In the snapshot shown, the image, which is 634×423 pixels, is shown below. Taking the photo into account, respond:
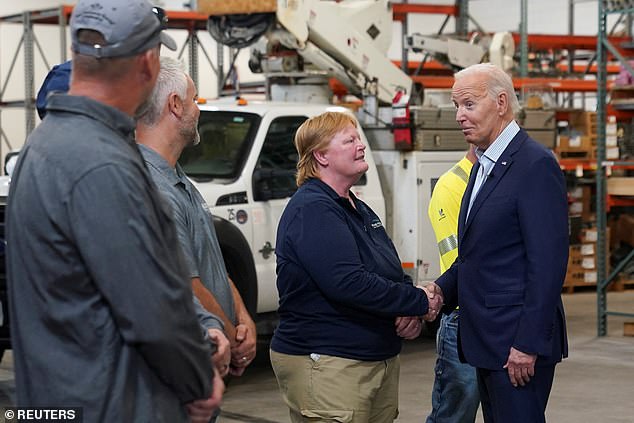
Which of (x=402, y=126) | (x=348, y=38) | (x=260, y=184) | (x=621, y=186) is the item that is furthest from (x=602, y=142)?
(x=260, y=184)

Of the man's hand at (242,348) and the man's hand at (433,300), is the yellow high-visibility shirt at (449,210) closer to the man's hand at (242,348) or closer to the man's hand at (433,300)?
the man's hand at (433,300)

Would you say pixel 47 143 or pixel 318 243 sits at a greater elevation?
pixel 47 143

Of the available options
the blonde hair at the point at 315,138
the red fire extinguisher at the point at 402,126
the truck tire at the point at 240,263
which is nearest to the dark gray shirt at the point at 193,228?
the blonde hair at the point at 315,138

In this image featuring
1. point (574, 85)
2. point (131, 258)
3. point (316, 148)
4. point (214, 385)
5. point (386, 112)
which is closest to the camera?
point (131, 258)

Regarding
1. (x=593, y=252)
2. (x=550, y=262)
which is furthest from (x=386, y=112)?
(x=550, y=262)

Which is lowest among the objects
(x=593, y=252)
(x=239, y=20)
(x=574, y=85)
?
(x=593, y=252)

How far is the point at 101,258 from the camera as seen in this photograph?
2.26m

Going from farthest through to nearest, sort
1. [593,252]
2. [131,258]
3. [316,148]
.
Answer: [593,252], [316,148], [131,258]

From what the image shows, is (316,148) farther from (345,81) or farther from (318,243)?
(345,81)

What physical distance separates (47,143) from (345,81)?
7884mm

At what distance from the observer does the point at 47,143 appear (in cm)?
236

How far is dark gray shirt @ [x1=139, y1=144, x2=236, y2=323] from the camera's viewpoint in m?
3.21

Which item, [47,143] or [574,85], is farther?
[574,85]

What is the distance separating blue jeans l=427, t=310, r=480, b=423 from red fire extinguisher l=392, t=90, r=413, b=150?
4.46 meters
